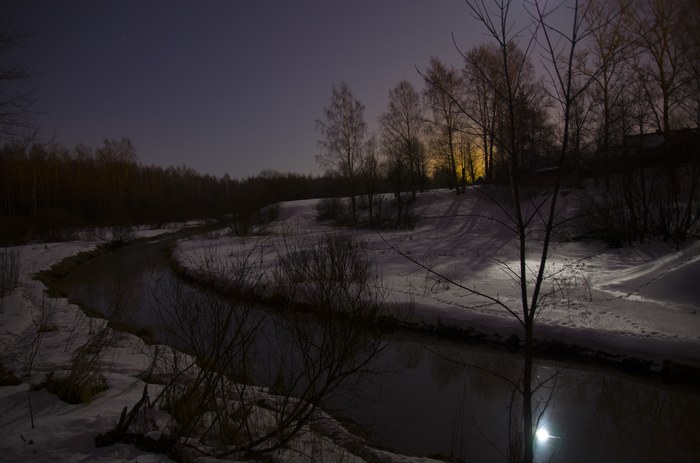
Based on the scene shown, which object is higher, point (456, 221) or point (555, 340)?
point (456, 221)

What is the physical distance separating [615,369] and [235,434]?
5.60m

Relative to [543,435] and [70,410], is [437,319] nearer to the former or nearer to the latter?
[543,435]

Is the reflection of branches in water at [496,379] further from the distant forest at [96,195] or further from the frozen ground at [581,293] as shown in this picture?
the distant forest at [96,195]

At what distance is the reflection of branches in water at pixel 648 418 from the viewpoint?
14.2 ft

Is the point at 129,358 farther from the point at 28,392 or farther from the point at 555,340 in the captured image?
the point at 555,340

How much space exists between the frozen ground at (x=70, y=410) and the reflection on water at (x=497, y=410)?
793 mm

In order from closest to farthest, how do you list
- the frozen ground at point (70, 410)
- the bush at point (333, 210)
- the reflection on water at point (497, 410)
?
the frozen ground at point (70, 410), the reflection on water at point (497, 410), the bush at point (333, 210)

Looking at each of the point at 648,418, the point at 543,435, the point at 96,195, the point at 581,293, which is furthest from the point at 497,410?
the point at 96,195

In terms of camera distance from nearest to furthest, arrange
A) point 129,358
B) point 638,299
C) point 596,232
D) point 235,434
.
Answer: point 235,434 → point 129,358 → point 638,299 → point 596,232

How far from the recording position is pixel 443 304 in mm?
8836

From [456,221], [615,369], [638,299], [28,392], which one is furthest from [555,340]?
[456,221]

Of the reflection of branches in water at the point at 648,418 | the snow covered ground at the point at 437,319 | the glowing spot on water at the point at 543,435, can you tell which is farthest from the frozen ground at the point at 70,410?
the reflection of branches in water at the point at 648,418

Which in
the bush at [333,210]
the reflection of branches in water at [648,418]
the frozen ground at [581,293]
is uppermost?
the bush at [333,210]

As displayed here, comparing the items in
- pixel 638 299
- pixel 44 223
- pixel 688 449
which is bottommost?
pixel 688 449
